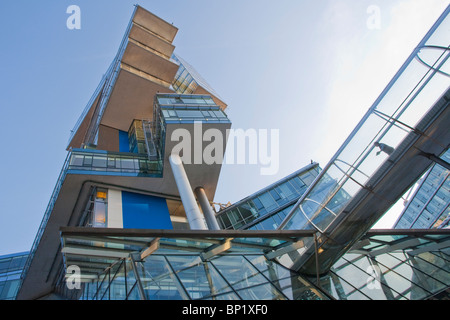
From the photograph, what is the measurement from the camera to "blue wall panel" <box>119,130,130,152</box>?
33125mm

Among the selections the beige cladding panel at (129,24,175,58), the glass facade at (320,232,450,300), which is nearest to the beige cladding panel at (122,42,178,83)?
the beige cladding panel at (129,24,175,58)

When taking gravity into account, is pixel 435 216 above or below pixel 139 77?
below

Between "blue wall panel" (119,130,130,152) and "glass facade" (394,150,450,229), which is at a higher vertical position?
"blue wall panel" (119,130,130,152)

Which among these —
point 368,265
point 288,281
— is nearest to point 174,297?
point 288,281

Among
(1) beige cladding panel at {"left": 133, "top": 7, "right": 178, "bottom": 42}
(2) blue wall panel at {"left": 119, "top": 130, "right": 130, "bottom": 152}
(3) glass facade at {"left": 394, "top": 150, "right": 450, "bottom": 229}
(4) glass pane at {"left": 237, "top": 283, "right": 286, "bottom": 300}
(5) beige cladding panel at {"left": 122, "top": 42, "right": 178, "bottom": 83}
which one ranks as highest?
(1) beige cladding panel at {"left": 133, "top": 7, "right": 178, "bottom": 42}

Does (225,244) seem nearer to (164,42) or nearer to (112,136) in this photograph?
(112,136)

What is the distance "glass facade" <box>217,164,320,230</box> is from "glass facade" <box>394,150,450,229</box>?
34.9ft

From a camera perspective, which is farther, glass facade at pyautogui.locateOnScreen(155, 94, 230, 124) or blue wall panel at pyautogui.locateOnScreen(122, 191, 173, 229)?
glass facade at pyautogui.locateOnScreen(155, 94, 230, 124)

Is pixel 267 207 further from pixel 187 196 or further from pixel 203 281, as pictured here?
pixel 203 281

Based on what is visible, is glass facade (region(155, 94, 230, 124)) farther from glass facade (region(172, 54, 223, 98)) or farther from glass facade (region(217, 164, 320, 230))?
glass facade (region(217, 164, 320, 230))

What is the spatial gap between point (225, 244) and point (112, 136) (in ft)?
91.6

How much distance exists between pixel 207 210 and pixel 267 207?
9364 millimetres

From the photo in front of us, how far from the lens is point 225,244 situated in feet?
32.2

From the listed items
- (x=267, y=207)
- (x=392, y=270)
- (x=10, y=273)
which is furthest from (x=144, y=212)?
(x=10, y=273)
